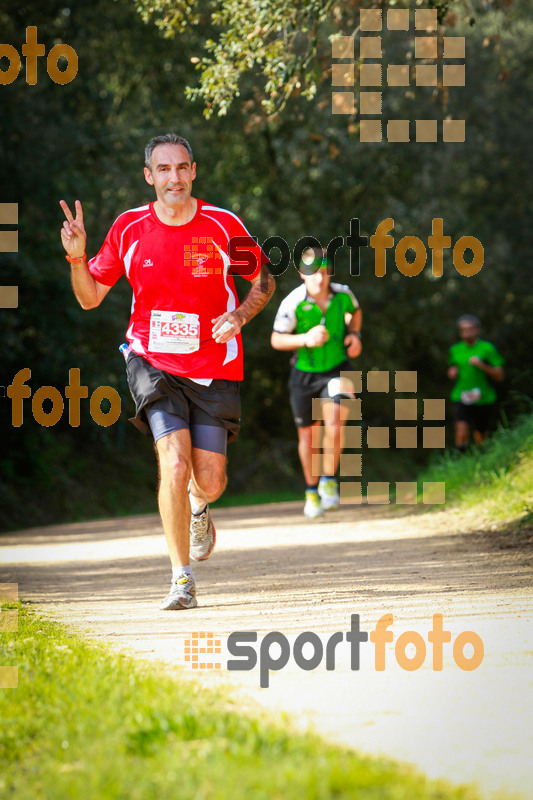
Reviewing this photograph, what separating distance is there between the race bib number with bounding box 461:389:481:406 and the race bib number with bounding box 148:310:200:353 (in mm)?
9298

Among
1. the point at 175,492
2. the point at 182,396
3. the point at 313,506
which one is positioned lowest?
the point at 313,506

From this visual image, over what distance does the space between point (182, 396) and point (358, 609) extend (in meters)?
1.52

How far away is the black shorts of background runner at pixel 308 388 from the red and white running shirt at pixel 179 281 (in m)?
4.16

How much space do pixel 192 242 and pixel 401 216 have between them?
665 inches

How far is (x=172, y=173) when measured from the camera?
5551 millimetres

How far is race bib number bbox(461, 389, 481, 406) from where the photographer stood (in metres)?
14.2

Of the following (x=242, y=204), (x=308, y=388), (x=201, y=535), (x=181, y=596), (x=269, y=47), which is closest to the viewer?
(x=181, y=596)

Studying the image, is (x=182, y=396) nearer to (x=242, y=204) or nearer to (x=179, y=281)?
(x=179, y=281)

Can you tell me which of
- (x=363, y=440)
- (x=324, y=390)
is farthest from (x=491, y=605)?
(x=363, y=440)

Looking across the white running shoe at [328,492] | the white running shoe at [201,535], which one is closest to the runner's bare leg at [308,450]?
the white running shoe at [328,492]

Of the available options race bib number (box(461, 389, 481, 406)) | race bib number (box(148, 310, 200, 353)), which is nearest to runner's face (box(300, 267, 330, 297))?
race bib number (box(148, 310, 200, 353))

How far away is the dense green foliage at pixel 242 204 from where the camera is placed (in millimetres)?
16656

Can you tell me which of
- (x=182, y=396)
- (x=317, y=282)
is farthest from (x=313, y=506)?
(x=182, y=396)

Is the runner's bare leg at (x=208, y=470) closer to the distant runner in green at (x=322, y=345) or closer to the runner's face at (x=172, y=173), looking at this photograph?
the runner's face at (x=172, y=173)
